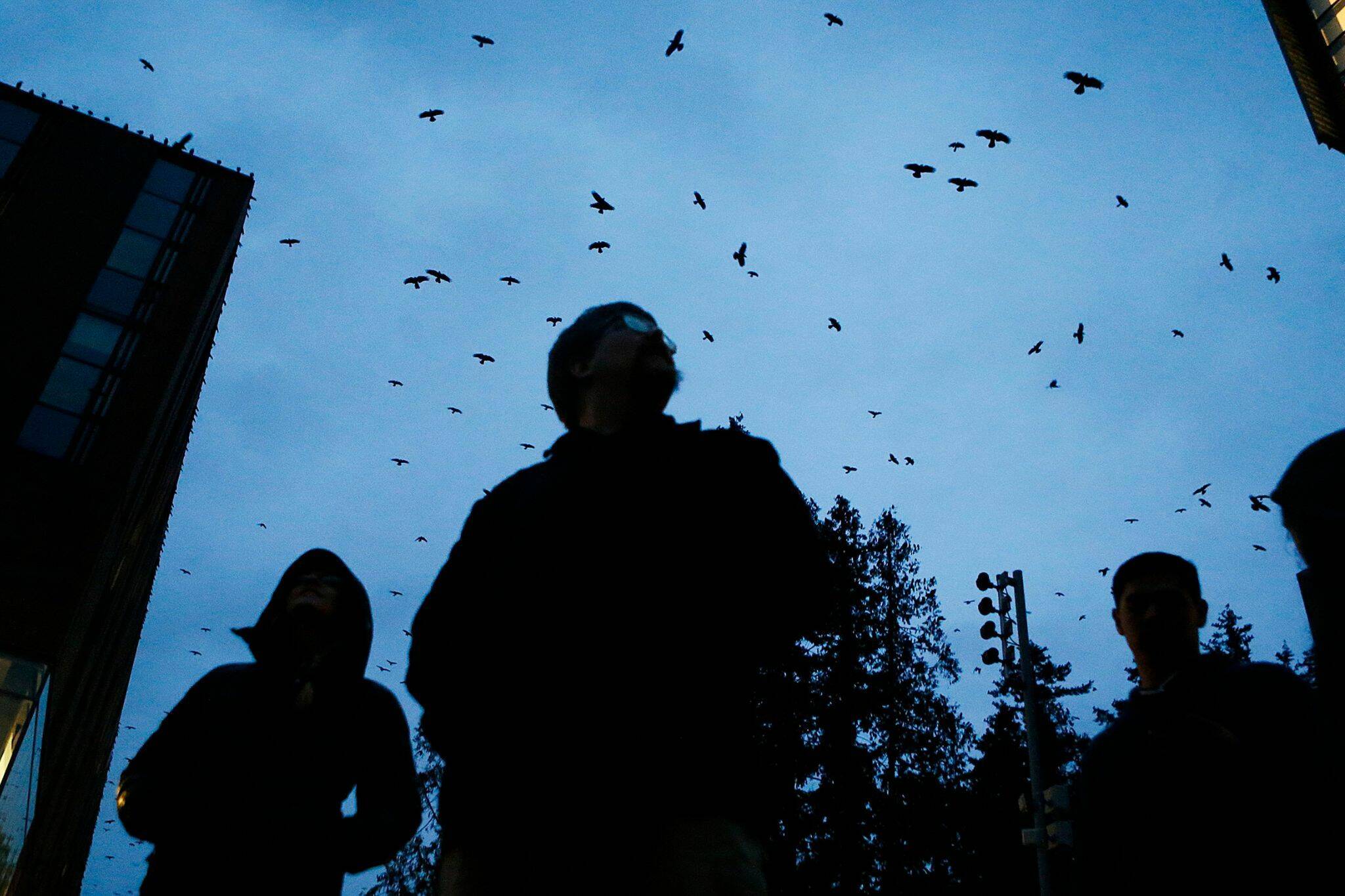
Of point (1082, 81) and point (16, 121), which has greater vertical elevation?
point (16, 121)

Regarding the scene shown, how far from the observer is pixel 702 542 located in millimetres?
1608

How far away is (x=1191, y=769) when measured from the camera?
249cm

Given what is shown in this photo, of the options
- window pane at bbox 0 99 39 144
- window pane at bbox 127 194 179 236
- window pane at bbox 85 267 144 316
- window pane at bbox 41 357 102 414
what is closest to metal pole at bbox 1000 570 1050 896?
window pane at bbox 41 357 102 414

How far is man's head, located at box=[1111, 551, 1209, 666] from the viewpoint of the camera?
283 centimetres

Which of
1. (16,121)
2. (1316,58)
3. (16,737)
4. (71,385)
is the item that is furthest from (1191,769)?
(16,121)

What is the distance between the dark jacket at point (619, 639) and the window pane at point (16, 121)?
2701 cm

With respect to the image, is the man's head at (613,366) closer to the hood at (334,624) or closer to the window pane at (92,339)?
the hood at (334,624)

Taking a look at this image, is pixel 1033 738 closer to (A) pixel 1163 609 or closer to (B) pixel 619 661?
(A) pixel 1163 609

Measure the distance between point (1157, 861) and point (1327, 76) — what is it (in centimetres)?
2741

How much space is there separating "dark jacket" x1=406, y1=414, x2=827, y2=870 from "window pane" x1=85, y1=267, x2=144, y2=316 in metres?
23.1

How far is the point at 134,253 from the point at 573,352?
24.1 meters

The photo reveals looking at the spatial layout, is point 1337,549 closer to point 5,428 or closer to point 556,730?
point 556,730

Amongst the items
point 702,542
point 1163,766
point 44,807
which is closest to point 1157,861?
point 1163,766

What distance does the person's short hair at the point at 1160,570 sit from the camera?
9.46 feet
